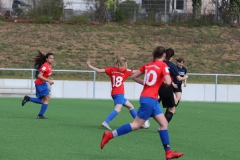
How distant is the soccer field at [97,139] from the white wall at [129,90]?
9.35m

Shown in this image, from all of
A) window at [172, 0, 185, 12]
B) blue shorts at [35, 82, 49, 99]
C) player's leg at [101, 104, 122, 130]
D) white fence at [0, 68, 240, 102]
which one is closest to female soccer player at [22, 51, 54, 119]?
blue shorts at [35, 82, 49, 99]

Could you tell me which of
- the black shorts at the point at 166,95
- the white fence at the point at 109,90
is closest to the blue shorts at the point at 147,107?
the black shorts at the point at 166,95

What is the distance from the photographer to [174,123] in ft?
45.9

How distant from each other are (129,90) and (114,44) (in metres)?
11.6

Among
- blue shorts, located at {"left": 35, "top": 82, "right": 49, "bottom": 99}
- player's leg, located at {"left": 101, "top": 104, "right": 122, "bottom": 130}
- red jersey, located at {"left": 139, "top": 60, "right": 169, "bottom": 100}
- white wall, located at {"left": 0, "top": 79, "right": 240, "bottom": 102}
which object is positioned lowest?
white wall, located at {"left": 0, "top": 79, "right": 240, "bottom": 102}

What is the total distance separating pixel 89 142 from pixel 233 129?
13.6ft

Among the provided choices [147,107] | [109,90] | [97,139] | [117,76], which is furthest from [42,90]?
[109,90]

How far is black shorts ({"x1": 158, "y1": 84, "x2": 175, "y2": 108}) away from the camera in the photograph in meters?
11.0

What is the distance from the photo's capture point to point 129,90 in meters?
25.0

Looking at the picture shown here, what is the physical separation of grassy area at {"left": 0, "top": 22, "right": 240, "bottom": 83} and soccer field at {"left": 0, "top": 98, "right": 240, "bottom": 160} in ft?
56.9

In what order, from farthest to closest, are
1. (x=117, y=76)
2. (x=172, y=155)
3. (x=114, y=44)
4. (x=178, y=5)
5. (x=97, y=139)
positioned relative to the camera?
(x=178, y=5) < (x=114, y=44) < (x=117, y=76) < (x=97, y=139) < (x=172, y=155)

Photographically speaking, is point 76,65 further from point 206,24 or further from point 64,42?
point 206,24

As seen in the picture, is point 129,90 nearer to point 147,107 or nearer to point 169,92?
point 169,92

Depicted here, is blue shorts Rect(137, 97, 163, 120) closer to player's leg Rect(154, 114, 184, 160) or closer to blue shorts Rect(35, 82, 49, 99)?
player's leg Rect(154, 114, 184, 160)
